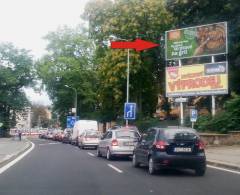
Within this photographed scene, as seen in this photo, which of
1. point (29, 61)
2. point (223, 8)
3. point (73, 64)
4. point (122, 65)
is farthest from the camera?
point (29, 61)

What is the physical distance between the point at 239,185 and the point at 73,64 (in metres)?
57.1

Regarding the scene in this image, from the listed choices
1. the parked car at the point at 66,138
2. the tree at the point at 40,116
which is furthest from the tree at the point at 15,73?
the tree at the point at 40,116

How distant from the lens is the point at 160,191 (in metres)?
11.8

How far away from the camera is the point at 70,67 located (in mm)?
69562

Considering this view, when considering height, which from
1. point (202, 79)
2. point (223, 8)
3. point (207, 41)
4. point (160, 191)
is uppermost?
point (223, 8)

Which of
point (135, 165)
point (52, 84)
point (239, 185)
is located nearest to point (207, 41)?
point (135, 165)

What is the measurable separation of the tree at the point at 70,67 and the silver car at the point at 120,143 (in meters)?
44.6

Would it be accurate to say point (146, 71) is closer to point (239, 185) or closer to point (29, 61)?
point (239, 185)

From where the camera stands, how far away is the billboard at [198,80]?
107ft

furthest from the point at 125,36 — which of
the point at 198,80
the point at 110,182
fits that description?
the point at 110,182

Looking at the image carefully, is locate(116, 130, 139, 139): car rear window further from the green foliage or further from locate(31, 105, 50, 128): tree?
locate(31, 105, 50, 128): tree

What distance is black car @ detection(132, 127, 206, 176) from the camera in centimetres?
1577

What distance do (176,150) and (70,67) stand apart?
5463 cm

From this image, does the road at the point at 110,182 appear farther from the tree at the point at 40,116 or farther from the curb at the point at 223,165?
the tree at the point at 40,116
